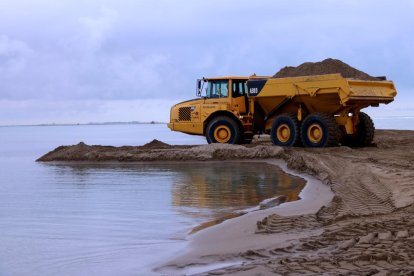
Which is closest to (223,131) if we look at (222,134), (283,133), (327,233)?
(222,134)

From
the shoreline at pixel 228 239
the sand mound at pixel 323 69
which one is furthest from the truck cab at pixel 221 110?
the shoreline at pixel 228 239

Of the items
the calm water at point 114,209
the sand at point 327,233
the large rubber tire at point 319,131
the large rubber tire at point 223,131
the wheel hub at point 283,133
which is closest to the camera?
the sand at point 327,233

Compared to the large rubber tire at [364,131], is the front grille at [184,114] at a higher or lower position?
higher

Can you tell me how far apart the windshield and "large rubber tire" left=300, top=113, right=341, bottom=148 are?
3134mm

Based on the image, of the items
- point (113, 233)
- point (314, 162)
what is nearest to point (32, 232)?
point (113, 233)

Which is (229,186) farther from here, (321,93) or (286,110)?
(286,110)

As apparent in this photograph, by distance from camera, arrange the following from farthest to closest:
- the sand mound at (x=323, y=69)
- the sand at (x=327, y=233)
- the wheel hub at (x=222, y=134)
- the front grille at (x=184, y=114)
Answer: the sand mound at (x=323, y=69), the front grille at (x=184, y=114), the wheel hub at (x=222, y=134), the sand at (x=327, y=233)

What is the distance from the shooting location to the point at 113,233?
8453 millimetres

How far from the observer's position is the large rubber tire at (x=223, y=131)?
73.2ft

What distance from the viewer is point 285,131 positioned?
21.5 m

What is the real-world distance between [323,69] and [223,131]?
4481mm

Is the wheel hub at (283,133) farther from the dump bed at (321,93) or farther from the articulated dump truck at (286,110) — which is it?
the dump bed at (321,93)

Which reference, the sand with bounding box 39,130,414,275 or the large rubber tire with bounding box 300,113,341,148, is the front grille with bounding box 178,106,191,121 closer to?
the large rubber tire with bounding box 300,113,341,148

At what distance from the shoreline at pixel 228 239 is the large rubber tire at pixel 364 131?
11041 mm
